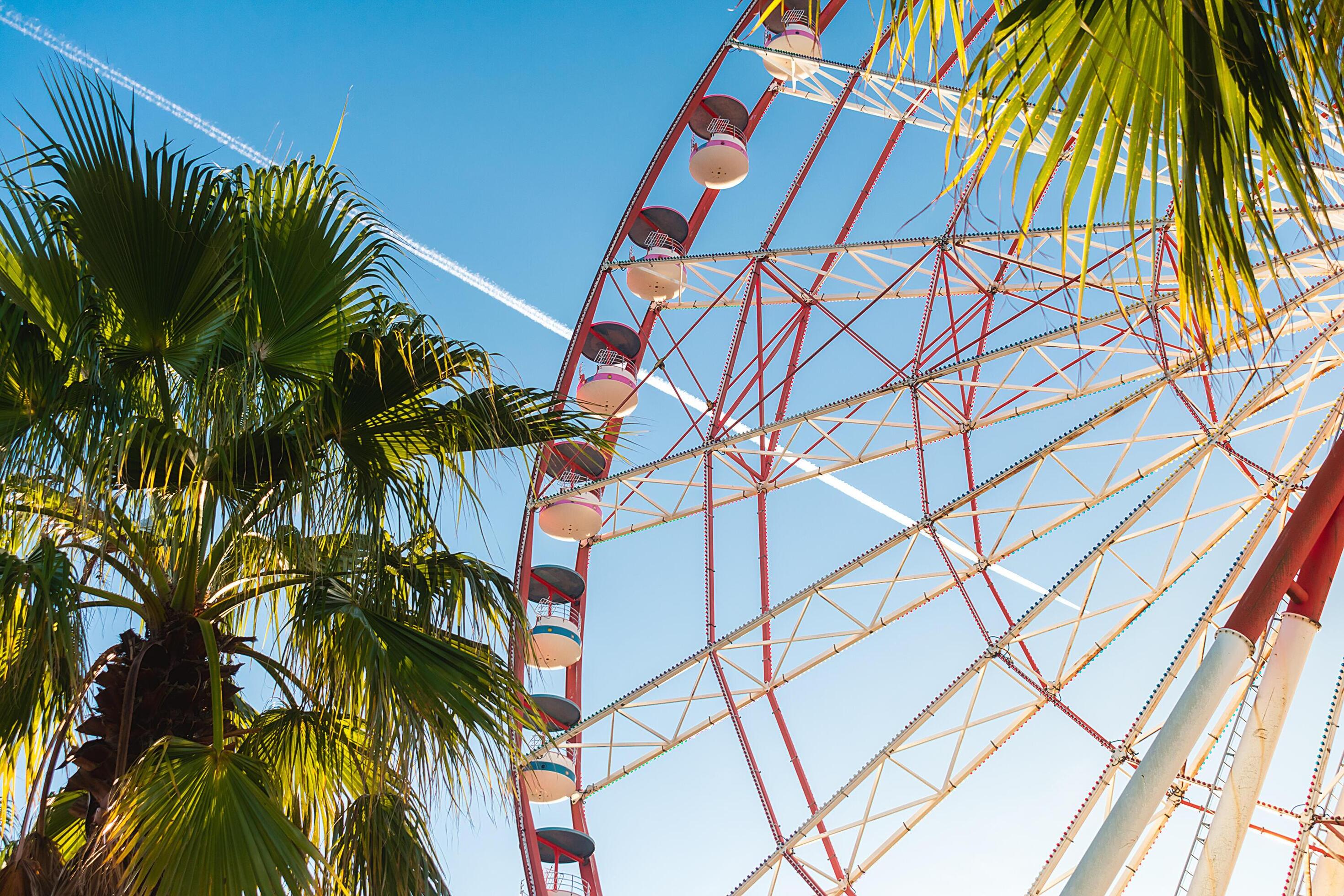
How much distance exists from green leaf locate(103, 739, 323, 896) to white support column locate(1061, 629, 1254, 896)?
4.77 metres

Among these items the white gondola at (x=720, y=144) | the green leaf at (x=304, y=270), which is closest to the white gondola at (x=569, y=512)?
the white gondola at (x=720, y=144)

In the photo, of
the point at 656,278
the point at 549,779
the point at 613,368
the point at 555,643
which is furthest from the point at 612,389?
the point at 549,779

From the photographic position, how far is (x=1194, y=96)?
2.46m

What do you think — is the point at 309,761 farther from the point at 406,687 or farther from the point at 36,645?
the point at 36,645

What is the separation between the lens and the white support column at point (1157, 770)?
7816 millimetres

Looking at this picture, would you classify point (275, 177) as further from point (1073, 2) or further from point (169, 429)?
point (1073, 2)

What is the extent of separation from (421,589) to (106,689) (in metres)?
A: 1.26

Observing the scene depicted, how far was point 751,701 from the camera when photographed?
14.7 meters

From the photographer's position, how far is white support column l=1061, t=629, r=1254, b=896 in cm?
782

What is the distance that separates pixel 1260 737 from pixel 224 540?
6.37 meters

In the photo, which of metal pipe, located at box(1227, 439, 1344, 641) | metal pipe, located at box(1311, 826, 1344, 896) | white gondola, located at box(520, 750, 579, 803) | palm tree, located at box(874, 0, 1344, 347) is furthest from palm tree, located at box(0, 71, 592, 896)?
white gondola, located at box(520, 750, 579, 803)

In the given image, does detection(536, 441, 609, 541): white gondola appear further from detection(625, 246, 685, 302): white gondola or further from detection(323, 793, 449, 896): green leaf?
detection(323, 793, 449, 896): green leaf

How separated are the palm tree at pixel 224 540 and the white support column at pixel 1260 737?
491 cm

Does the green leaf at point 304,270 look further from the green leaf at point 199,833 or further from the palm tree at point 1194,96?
the palm tree at point 1194,96
